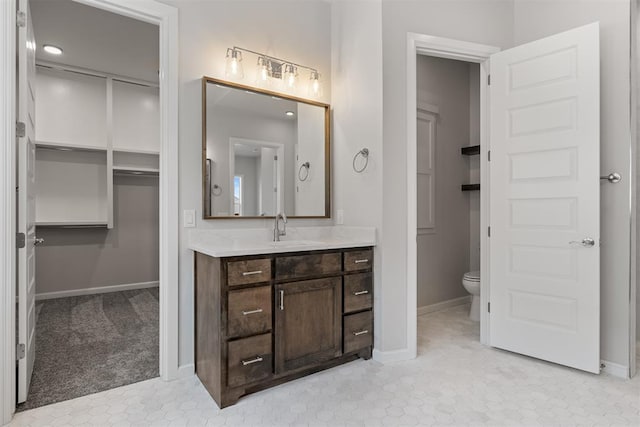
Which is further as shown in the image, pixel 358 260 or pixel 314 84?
pixel 314 84

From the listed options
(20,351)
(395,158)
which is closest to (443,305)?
(395,158)

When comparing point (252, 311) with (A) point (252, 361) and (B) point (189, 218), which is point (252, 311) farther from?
(B) point (189, 218)

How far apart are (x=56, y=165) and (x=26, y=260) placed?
2923 mm

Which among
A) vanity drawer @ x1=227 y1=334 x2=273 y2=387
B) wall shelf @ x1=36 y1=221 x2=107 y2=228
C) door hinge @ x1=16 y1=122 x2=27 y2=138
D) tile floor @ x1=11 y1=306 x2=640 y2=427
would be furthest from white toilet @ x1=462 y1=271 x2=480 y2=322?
wall shelf @ x1=36 y1=221 x2=107 y2=228

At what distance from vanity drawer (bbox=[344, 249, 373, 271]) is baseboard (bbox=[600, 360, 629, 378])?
169 cm

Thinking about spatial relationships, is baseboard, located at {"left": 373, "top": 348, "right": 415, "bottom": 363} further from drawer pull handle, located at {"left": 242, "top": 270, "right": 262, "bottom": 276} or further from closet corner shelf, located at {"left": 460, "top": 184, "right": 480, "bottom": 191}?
closet corner shelf, located at {"left": 460, "top": 184, "right": 480, "bottom": 191}

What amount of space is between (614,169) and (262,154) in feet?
8.08

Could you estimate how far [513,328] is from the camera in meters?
2.65

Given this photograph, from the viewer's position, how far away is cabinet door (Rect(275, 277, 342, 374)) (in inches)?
84.9

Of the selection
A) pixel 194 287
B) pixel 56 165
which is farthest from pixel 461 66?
pixel 56 165

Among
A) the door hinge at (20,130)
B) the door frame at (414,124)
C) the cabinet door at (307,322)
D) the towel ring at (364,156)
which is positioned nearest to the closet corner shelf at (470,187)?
the door frame at (414,124)

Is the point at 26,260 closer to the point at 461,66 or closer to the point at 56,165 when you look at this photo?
the point at 56,165

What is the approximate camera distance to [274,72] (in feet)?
9.01

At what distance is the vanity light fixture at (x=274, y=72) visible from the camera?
101 inches
